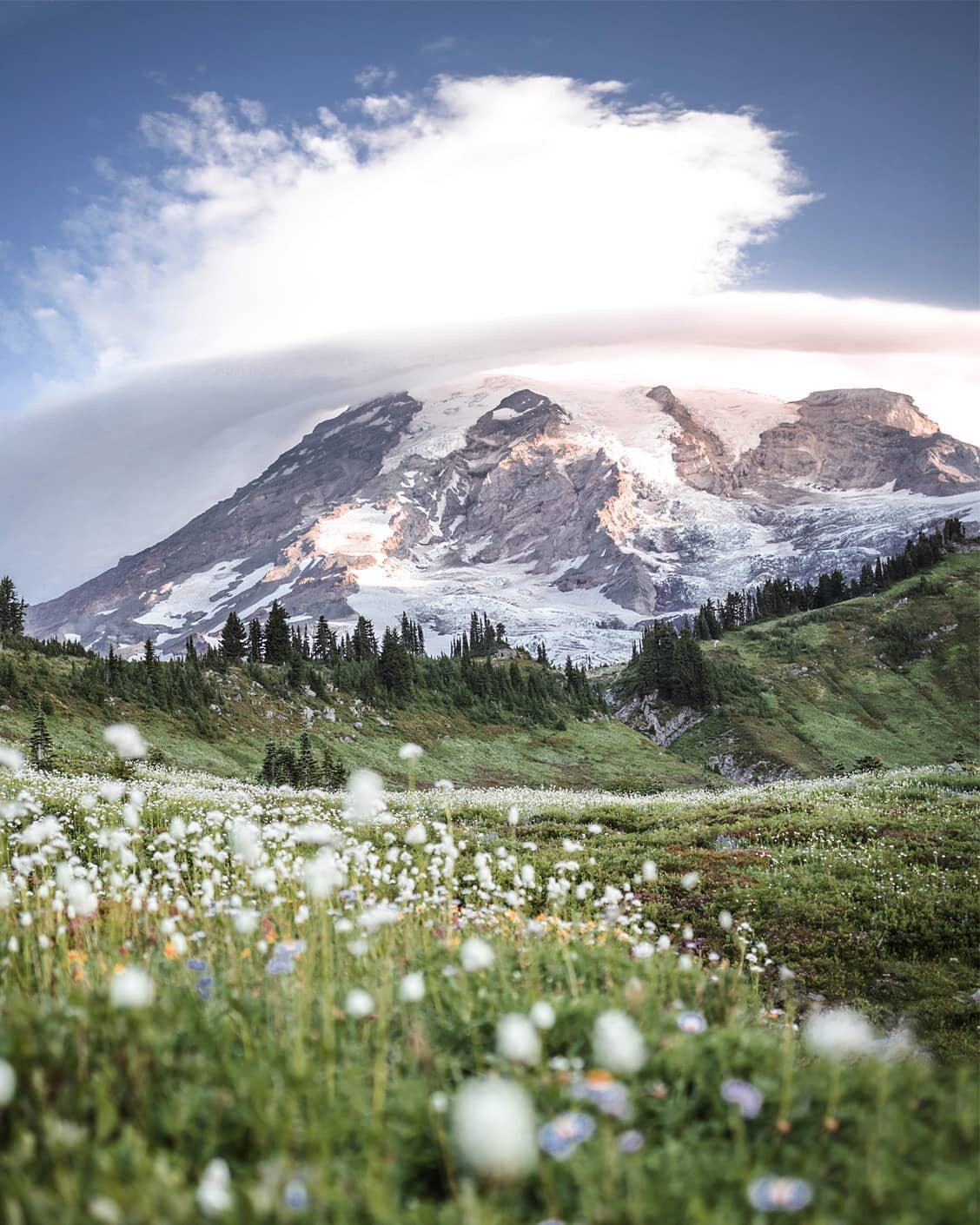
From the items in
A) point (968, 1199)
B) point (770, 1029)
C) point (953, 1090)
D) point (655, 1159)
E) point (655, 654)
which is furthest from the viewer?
point (655, 654)

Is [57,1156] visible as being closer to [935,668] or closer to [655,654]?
[655,654]

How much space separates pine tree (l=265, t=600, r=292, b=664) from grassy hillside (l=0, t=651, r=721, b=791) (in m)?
15.6

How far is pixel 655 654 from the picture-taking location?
405ft

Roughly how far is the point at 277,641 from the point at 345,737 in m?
27.8

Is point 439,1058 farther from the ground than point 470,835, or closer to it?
farther from the ground

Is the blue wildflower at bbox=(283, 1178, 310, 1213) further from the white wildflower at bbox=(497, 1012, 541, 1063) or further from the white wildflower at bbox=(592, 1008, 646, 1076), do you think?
the white wildflower at bbox=(592, 1008, 646, 1076)


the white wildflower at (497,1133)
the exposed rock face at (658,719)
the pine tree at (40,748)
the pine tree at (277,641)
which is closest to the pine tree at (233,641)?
the pine tree at (277,641)

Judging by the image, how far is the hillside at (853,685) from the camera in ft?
320

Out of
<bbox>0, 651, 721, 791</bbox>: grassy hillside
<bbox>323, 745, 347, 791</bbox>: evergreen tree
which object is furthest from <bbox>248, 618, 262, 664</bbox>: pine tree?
<bbox>323, 745, 347, 791</bbox>: evergreen tree

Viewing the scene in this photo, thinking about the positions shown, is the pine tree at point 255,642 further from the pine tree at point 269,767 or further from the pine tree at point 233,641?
the pine tree at point 269,767

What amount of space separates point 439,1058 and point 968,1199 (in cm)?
258

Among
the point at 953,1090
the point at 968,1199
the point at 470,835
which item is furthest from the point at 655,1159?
the point at 470,835

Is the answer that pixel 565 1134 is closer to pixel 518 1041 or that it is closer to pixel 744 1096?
pixel 518 1041

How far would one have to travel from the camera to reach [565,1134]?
3117 mm
